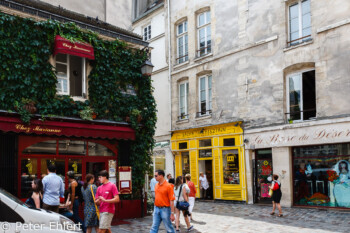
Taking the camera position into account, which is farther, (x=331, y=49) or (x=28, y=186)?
(x=331, y=49)

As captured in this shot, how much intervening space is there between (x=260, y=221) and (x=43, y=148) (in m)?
7.10

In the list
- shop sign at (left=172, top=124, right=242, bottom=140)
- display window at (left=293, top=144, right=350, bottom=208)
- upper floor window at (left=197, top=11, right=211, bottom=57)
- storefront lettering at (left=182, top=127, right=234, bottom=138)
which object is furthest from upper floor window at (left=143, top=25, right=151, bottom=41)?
display window at (left=293, top=144, right=350, bottom=208)

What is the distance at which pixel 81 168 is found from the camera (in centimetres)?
1180

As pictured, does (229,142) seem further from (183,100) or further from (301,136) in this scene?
(183,100)

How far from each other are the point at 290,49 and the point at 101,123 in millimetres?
8547


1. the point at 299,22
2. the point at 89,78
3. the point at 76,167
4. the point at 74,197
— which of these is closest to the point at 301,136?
the point at 299,22

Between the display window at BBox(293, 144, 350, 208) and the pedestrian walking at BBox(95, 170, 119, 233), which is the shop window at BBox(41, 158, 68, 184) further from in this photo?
the display window at BBox(293, 144, 350, 208)

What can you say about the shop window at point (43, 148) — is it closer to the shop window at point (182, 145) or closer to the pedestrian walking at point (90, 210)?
the pedestrian walking at point (90, 210)

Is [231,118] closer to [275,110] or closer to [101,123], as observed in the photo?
[275,110]

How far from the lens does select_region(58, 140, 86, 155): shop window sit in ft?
37.6

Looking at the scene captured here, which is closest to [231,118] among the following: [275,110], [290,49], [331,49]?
[275,110]

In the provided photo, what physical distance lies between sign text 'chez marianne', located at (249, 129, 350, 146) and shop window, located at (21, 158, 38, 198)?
9.46 m

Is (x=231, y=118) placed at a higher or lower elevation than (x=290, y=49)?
lower

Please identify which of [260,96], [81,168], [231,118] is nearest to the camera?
[81,168]
